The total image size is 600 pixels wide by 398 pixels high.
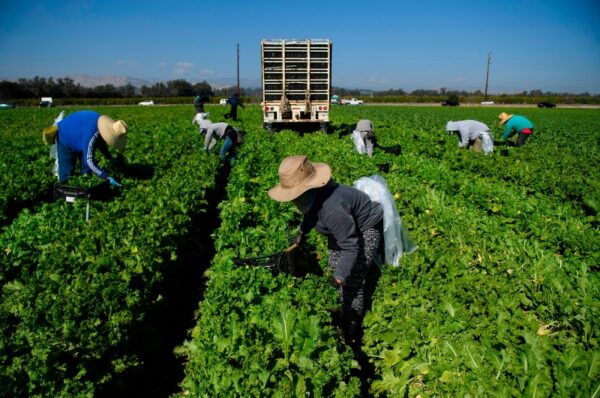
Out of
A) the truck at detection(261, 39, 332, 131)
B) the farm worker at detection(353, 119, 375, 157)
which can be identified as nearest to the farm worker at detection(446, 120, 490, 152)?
the farm worker at detection(353, 119, 375, 157)

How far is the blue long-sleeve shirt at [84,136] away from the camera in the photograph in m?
6.64

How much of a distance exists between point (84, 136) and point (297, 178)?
4.87 m

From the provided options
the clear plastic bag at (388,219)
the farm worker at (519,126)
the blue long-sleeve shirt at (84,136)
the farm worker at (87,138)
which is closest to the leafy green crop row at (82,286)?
the blue long-sleeve shirt at (84,136)

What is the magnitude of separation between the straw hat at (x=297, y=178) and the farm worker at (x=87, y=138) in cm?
434

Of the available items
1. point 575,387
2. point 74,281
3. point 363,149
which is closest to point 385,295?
point 575,387

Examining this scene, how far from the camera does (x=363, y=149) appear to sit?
11.5 meters

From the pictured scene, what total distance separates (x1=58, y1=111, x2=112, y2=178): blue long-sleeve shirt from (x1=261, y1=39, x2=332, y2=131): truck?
10116 mm

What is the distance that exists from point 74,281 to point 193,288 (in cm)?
209

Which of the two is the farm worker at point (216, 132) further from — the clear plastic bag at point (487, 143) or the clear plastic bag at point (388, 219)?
the clear plastic bag at point (487, 143)

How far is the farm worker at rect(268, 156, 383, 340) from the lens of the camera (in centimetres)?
347

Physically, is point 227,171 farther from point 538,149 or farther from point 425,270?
point 538,149

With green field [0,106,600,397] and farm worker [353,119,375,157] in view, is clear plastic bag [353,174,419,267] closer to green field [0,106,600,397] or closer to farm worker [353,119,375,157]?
green field [0,106,600,397]

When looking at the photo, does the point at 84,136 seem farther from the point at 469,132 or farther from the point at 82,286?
the point at 469,132

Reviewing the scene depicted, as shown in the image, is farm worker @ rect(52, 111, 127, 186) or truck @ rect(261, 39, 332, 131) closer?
farm worker @ rect(52, 111, 127, 186)
